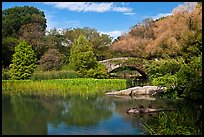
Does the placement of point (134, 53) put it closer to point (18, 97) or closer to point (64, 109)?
point (18, 97)

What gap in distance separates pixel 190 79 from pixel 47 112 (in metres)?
5.23

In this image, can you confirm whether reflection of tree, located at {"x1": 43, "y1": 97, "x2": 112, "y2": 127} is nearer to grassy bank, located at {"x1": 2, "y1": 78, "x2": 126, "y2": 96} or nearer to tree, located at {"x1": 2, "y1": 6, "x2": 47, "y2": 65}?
grassy bank, located at {"x1": 2, "y1": 78, "x2": 126, "y2": 96}

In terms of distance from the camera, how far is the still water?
852cm

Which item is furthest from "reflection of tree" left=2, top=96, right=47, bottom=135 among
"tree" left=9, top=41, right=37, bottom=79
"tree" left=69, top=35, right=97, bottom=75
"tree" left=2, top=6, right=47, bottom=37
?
"tree" left=2, top=6, right=47, bottom=37

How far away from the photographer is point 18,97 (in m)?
15.2

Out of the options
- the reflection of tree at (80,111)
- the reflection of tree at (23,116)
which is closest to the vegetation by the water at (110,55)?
the reflection of tree at (80,111)

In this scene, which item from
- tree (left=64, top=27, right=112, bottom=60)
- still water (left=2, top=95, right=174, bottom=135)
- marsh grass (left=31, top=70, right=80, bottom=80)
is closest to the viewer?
still water (left=2, top=95, right=174, bottom=135)

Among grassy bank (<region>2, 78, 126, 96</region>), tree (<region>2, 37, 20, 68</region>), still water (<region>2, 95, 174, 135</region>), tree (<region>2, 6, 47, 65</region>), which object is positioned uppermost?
tree (<region>2, 6, 47, 65</region>)

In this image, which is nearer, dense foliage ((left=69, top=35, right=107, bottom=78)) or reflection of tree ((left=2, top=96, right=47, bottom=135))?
reflection of tree ((left=2, top=96, right=47, bottom=135))

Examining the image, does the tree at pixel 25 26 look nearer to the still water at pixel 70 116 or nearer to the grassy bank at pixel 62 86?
the grassy bank at pixel 62 86

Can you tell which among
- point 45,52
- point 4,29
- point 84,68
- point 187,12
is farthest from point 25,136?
point 4,29

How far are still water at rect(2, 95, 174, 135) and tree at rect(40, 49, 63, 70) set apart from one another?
896 centimetres

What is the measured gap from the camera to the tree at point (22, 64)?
795 inches

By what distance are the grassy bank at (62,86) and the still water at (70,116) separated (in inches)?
95.1
